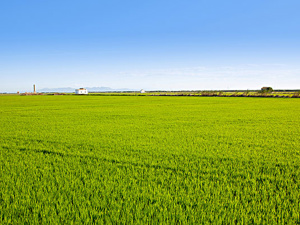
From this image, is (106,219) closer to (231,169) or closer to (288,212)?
(288,212)

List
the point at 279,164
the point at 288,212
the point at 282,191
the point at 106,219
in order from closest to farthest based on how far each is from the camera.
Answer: the point at 106,219 → the point at 288,212 → the point at 282,191 → the point at 279,164

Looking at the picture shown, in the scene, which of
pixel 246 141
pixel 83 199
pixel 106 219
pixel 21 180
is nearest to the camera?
pixel 106 219

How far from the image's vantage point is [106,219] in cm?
357

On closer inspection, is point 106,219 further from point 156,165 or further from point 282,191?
point 282,191

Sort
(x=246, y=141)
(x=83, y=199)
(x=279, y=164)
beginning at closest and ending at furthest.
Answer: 1. (x=83, y=199)
2. (x=279, y=164)
3. (x=246, y=141)

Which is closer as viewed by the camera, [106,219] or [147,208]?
[106,219]

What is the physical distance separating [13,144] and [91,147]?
3.77 meters

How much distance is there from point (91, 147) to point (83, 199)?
4.49 meters

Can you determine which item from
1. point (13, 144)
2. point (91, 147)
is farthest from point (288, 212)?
point (13, 144)

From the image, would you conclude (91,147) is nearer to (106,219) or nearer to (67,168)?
(67,168)

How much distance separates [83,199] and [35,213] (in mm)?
893

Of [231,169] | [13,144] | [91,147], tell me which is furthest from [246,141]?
[13,144]

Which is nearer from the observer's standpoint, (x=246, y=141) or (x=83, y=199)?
(x=83, y=199)

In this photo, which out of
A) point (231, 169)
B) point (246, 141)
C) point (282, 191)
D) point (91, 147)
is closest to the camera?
point (282, 191)
